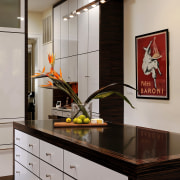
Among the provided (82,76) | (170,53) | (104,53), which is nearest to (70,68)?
(82,76)

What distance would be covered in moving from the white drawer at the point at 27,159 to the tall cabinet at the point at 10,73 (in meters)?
1.05

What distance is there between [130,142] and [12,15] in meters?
2.92

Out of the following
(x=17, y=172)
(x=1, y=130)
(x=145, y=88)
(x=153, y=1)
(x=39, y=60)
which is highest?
(x=153, y=1)

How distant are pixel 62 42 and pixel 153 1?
2.61 m

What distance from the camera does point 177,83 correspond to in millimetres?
4102

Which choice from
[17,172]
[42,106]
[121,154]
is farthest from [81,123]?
[42,106]

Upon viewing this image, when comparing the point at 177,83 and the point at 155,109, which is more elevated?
the point at 177,83

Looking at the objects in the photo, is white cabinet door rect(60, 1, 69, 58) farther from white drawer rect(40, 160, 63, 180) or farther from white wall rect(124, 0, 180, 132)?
white drawer rect(40, 160, 63, 180)

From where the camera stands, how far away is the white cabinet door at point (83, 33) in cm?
556

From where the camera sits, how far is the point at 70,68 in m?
6.21

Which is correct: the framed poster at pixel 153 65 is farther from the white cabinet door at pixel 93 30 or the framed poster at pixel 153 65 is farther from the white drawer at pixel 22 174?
the white drawer at pixel 22 174

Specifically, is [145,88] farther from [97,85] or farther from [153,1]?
[153,1]

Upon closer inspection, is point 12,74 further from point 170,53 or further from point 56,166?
point 56,166

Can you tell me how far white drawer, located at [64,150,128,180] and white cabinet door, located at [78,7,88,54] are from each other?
3567 mm
